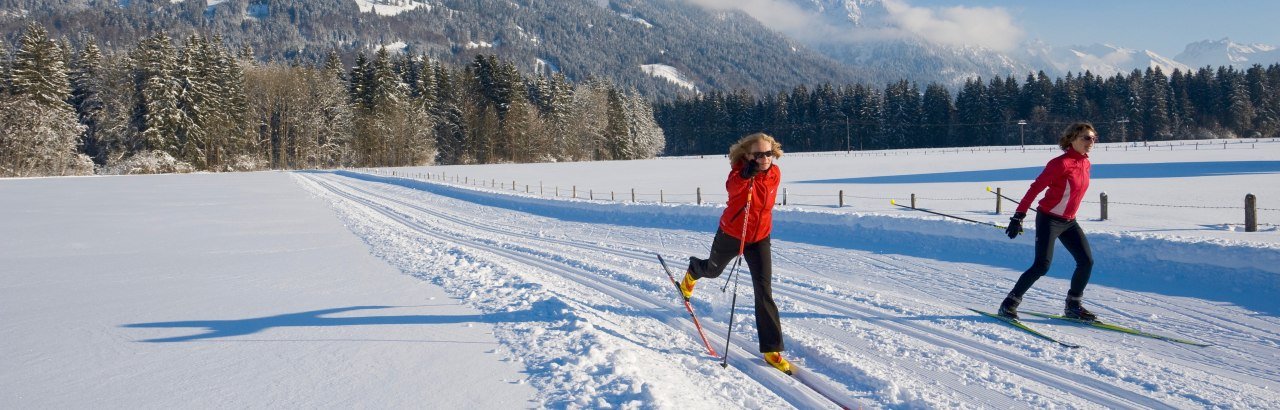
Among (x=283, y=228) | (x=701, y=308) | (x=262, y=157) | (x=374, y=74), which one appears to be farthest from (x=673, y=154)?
(x=701, y=308)

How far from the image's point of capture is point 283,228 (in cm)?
1460

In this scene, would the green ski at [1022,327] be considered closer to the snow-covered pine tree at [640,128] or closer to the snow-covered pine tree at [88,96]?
the snow-covered pine tree at [88,96]

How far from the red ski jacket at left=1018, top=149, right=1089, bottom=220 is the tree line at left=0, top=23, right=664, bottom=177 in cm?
6475

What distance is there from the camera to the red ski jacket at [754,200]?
436 centimetres

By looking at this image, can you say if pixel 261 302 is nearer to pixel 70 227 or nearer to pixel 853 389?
pixel 853 389

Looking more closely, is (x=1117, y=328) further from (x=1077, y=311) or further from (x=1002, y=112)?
(x=1002, y=112)

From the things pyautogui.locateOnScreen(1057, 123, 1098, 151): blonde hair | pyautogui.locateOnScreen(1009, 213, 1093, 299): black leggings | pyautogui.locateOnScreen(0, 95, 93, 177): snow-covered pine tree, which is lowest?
pyautogui.locateOnScreen(1009, 213, 1093, 299): black leggings

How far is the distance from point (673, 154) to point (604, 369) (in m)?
116

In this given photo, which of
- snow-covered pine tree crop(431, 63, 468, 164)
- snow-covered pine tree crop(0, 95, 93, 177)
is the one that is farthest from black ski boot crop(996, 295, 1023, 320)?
snow-covered pine tree crop(431, 63, 468, 164)

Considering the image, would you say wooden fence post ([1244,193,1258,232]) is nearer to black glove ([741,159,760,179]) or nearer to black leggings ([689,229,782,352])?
black leggings ([689,229,782,352])

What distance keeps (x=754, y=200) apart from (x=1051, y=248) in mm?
2863

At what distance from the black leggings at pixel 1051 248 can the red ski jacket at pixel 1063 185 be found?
0.27 feet

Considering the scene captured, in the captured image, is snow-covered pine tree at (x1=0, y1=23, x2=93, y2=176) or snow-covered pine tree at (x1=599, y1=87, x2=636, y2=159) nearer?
snow-covered pine tree at (x1=0, y1=23, x2=93, y2=176)

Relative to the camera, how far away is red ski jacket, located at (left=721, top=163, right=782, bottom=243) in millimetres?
4355
